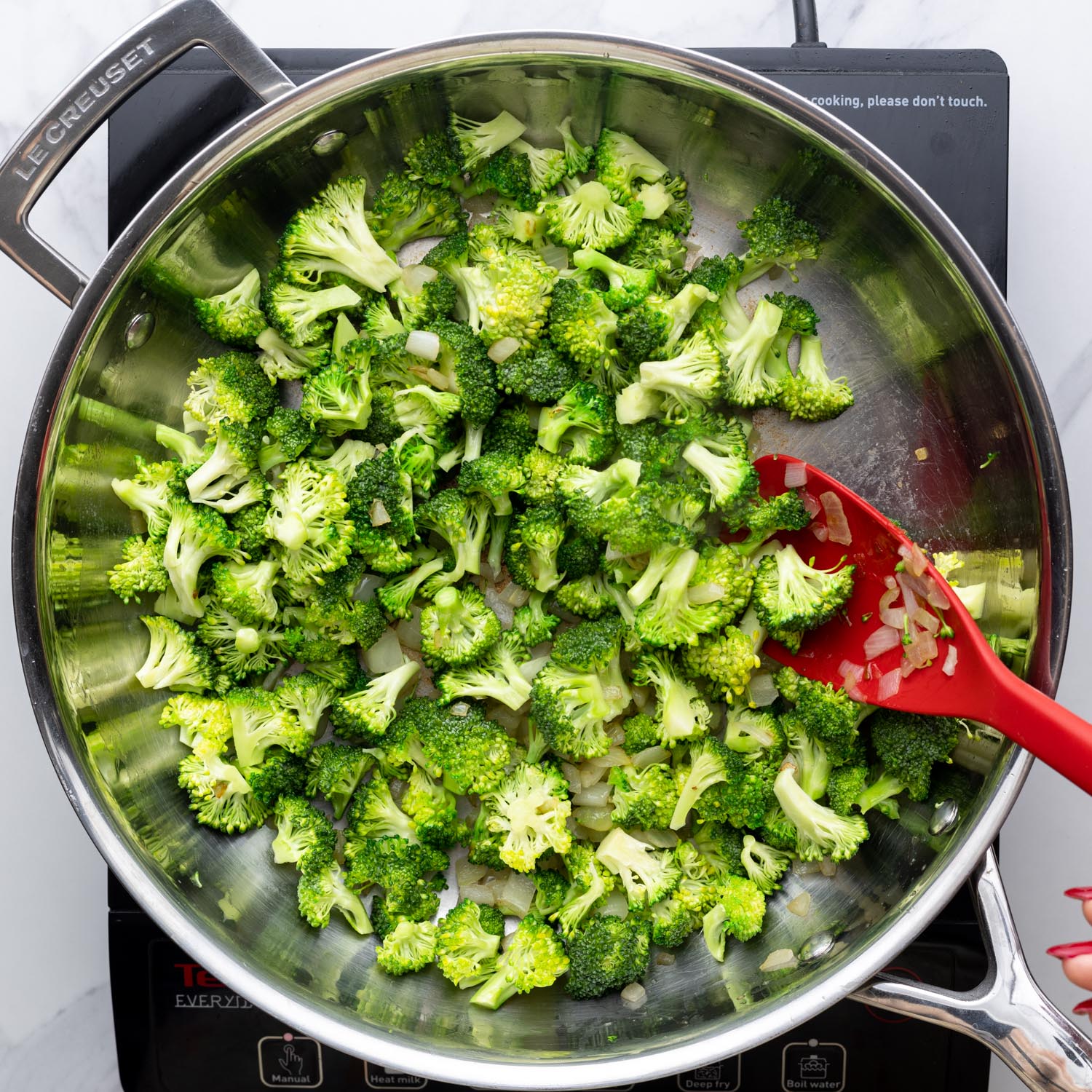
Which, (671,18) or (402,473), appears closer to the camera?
(402,473)

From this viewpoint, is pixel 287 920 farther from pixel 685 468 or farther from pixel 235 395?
pixel 685 468

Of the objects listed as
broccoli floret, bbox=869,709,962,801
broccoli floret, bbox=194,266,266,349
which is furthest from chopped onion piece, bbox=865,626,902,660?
broccoli floret, bbox=194,266,266,349

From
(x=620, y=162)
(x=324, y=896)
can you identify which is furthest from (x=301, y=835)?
(x=620, y=162)

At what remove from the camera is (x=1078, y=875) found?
241cm

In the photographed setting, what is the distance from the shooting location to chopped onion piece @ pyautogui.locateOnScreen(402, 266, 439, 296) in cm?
221

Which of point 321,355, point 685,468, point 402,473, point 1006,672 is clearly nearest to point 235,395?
point 321,355

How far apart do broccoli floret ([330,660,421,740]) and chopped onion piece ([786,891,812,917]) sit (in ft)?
3.45

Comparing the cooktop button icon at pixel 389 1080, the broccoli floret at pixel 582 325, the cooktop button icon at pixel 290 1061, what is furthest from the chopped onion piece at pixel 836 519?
the cooktop button icon at pixel 290 1061

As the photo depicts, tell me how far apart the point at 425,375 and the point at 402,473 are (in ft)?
0.79

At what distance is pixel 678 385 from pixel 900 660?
783mm

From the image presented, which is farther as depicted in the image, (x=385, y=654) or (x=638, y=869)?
(x=385, y=654)

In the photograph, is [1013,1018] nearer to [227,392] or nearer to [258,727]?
[258,727]

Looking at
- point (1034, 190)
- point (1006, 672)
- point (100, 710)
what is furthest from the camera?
point (1034, 190)

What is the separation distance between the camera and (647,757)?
2230 millimetres
